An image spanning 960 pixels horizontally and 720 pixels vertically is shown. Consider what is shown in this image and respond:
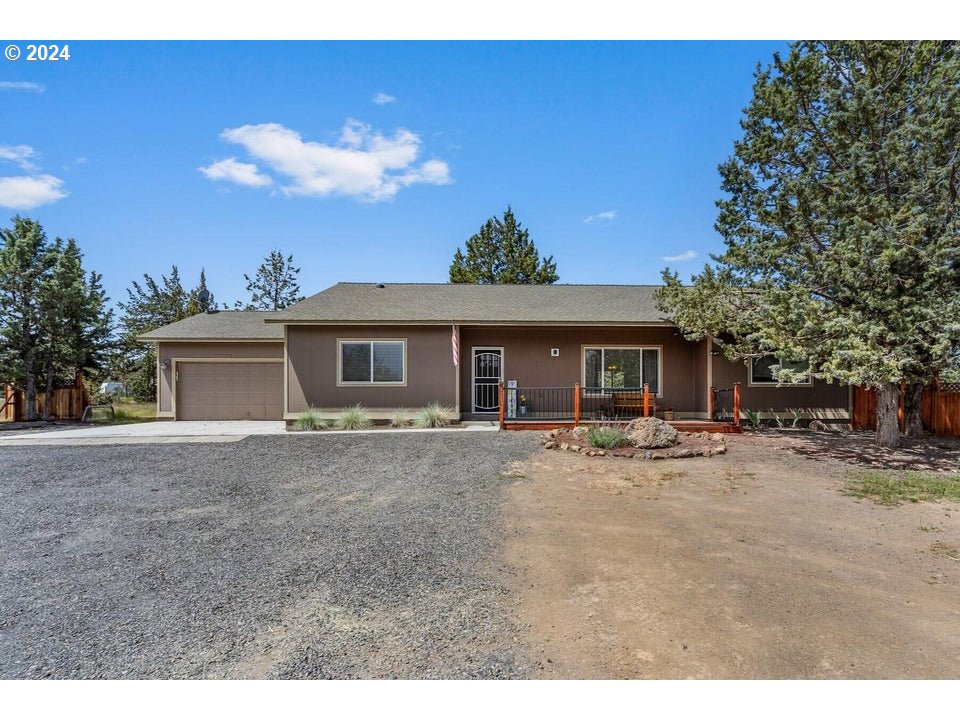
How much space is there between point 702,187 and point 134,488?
472 inches

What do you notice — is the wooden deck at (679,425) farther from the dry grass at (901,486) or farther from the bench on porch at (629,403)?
the dry grass at (901,486)

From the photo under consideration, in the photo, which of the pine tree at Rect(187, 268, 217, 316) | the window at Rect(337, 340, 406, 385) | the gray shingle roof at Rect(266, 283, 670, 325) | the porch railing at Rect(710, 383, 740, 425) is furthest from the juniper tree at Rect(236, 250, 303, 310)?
the porch railing at Rect(710, 383, 740, 425)

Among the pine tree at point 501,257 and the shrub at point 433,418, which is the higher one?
the pine tree at point 501,257

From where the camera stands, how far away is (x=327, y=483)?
6273 mm

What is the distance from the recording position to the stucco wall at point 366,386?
38.6ft

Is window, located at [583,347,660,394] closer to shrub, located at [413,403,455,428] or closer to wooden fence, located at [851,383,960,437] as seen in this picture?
shrub, located at [413,403,455,428]

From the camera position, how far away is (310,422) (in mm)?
11281

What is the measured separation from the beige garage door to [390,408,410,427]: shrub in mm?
4580

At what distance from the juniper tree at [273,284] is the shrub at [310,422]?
85.0 feet

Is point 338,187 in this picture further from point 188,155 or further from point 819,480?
point 819,480

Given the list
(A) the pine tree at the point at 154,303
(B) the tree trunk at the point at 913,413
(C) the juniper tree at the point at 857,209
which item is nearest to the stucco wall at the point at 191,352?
(C) the juniper tree at the point at 857,209

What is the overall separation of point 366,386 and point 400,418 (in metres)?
1.24

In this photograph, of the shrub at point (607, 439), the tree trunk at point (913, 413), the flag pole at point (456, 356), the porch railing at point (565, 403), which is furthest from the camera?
the porch railing at point (565, 403)

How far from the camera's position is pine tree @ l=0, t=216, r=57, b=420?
47.3 ft
